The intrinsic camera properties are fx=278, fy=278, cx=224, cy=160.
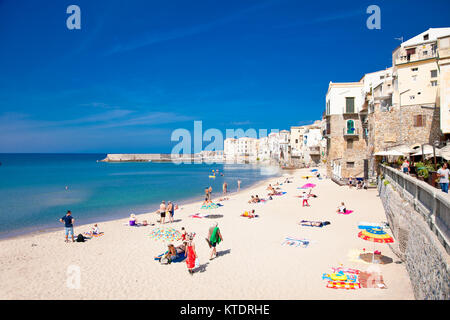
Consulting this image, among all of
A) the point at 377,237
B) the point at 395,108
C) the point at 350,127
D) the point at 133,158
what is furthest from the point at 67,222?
the point at 133,158

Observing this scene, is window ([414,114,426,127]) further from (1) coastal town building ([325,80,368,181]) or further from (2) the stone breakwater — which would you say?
(2) the stone breakwater

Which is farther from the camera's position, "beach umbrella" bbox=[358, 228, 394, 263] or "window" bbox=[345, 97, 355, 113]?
"window" bbox=[345, 97, 355, 113]

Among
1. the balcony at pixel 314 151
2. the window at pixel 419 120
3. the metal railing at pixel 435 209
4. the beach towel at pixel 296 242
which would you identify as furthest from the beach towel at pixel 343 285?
the balcony at pixel 314 151

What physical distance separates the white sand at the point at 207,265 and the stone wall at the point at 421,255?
1.86ft

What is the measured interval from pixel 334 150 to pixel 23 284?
30115mm

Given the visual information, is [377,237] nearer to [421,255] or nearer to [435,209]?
[421,255]

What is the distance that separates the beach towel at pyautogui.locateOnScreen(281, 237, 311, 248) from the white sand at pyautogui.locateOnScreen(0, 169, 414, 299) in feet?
0.99

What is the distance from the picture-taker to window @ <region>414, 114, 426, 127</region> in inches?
835

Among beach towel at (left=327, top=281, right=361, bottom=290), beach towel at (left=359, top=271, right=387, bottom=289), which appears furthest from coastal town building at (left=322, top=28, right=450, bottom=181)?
beach towel at (left=327, top=281, right=361, bottom=290)

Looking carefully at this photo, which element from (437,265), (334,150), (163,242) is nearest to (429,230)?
(437,265)

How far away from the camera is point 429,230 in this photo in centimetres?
620

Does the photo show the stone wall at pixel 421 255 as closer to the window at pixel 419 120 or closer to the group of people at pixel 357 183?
the window at pixel 419 120

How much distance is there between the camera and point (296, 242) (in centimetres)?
1159
